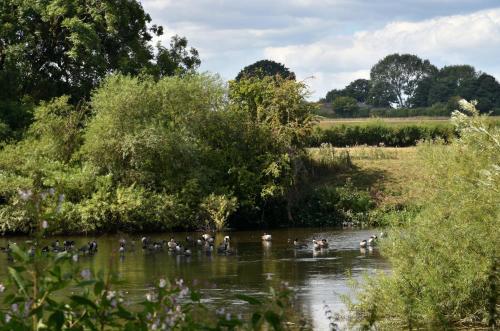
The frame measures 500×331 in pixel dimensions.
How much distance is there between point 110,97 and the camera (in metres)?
41.5

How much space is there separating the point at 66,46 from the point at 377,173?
1971 cm

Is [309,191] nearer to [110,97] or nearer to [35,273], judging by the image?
[110,97]

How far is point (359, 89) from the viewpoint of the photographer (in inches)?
6658

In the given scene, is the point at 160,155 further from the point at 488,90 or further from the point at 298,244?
the point at 488,90

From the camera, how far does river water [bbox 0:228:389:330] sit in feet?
68.7

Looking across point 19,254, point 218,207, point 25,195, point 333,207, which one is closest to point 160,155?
point 218,207

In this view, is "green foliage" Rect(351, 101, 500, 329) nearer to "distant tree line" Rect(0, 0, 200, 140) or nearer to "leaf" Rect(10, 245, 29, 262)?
"leaf" Rect(10, 245, 29, 262)

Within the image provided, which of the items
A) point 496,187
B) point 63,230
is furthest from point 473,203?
point 63,230

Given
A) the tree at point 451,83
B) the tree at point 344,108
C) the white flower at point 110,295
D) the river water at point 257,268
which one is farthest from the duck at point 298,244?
the tree at point 451,83

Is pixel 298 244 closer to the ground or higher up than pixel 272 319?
closer to the ground

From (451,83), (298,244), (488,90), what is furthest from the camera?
(451,83)

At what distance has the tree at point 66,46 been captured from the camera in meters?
45.7

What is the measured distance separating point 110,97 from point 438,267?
28.4 metres

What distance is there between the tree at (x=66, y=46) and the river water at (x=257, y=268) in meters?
12.6
